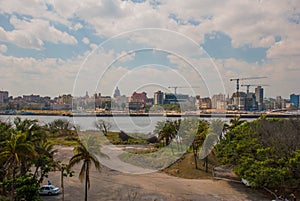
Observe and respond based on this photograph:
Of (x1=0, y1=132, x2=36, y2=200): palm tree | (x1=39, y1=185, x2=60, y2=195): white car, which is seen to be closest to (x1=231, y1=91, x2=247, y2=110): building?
(x1=39, y1=185, x2=60, y2=195): white car

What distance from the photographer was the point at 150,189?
19703 mm

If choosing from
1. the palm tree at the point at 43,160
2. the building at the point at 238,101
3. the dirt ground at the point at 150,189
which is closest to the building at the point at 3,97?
the building at the point at 238,101

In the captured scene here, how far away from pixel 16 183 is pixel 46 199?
125 inches

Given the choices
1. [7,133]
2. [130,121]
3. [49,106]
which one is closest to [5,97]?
[49,106]

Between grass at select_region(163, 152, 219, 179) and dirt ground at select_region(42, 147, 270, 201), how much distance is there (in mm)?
1146

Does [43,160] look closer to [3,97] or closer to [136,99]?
[136,99]

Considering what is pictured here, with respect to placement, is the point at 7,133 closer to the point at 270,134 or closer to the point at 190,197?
the point at 190,197

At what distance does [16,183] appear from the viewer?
573 inches

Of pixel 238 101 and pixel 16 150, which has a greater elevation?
pixel 238 101

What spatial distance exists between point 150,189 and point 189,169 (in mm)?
6815

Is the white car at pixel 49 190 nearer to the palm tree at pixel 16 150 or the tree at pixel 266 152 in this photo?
the palm tree at pixel 16 150

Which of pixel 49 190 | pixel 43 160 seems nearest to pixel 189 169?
pixel 49 190

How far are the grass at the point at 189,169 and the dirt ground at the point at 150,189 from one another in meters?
1.15

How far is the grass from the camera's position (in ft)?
79.4
